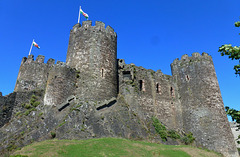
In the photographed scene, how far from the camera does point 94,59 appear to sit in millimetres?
21000

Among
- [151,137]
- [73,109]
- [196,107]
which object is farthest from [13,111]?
[196,107]

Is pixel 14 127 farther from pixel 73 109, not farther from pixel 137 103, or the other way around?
pixel 137 103

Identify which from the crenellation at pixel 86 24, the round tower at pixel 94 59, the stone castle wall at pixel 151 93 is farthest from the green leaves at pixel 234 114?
the crenellation at pixel 86 24

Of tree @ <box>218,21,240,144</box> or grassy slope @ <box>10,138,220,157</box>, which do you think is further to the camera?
grassy slope @ <box>10,138,220,157</box>

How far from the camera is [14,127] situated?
17188 mm

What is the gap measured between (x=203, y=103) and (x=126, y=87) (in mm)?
9130

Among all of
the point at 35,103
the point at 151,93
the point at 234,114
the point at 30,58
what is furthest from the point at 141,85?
the point at 234,114

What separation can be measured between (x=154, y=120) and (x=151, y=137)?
3889 millimetres

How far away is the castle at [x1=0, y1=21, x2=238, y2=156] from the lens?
62.9 feet

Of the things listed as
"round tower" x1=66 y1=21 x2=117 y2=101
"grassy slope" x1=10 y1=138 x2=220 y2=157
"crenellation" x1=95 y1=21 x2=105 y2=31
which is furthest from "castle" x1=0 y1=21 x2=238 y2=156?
"grassy slope" x1=10 y1=138 x2=220 y2=157

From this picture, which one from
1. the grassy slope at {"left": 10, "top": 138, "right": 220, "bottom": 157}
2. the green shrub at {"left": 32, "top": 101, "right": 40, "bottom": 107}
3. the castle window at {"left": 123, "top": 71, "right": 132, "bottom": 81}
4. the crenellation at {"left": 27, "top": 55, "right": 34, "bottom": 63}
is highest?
the crenellation at {"left": 27, "top": 55, "right": 34, "bottom": 63}

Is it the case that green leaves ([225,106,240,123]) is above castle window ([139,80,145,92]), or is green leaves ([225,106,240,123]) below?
below

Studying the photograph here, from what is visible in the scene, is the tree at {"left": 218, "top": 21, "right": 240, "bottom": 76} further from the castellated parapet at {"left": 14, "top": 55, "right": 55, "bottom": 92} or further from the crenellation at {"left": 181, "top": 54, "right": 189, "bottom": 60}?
the crenellation at {"left": 181, "top": 54, "right": 189, "bottom": 60}

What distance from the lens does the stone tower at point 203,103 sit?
2155 cm
